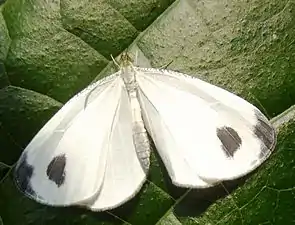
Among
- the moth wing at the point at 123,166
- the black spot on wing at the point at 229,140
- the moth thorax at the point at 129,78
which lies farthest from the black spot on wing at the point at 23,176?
the black spot on wing at the point at 229,140

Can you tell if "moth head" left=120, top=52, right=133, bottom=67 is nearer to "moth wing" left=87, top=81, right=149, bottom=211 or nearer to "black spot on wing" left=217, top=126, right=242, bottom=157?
"moth wing" left=87, top=81, right=149, bottom=211

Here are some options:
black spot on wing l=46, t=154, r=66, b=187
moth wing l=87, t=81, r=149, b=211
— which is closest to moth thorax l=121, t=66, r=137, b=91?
moth wing l=87, t=81, r=149, b=211

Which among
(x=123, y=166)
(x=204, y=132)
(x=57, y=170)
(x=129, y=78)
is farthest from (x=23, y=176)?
(x=204, y=132)

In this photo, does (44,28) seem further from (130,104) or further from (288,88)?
(288,88)

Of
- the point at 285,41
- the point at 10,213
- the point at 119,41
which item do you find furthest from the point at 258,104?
the point at 10,213

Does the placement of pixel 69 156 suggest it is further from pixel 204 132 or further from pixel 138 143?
pixel 204 132

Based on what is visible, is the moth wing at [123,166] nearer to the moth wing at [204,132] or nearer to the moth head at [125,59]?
the moth wing at [204,132]
